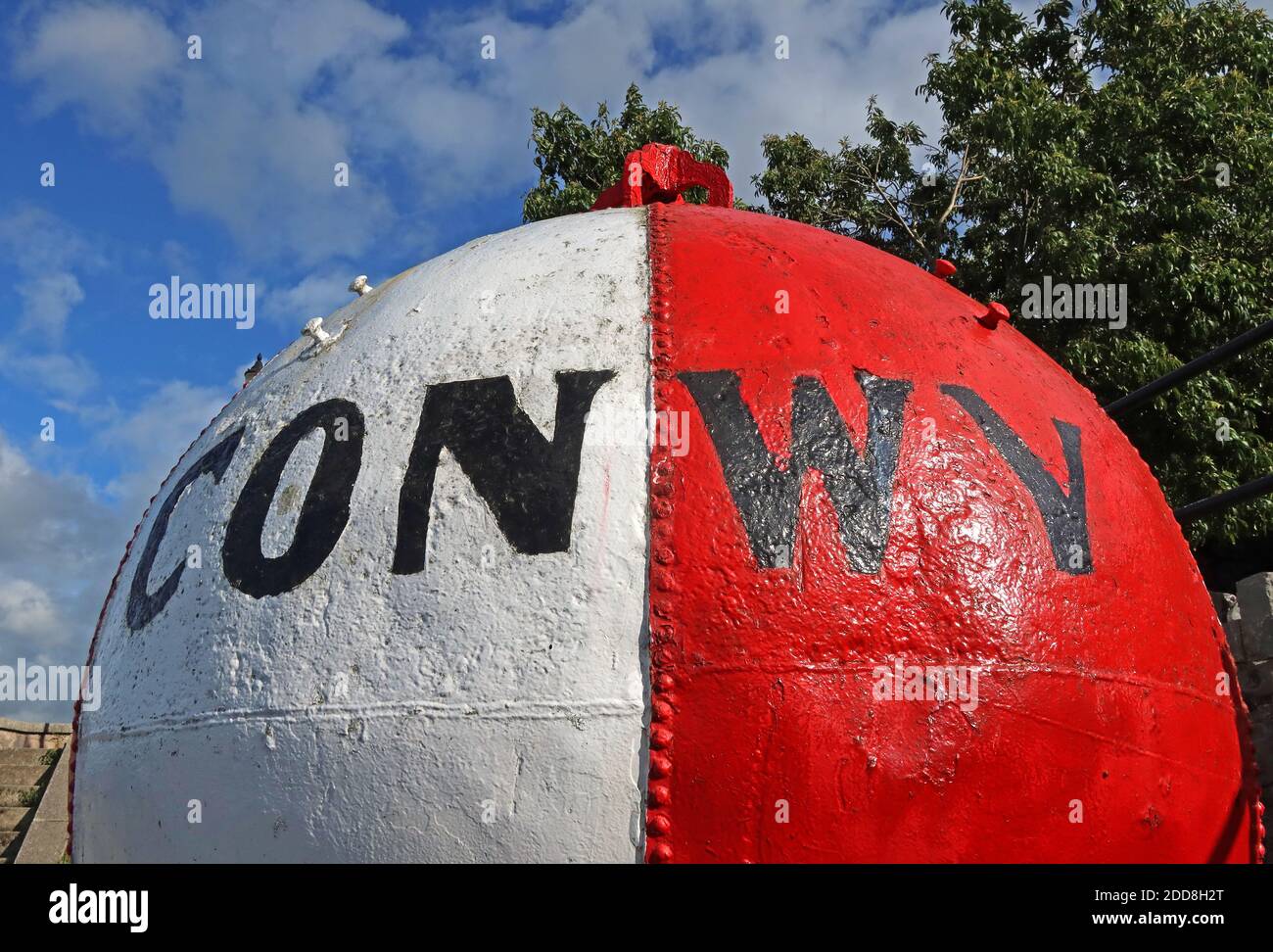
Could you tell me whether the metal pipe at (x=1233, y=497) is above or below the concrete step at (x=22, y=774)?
above

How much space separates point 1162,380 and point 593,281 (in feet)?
8.88

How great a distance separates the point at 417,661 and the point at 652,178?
7.27ft

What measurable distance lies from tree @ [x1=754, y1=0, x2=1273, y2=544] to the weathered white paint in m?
7.65

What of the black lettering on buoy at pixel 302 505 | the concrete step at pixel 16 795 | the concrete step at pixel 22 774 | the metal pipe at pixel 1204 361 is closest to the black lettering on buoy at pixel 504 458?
the black lettering on buoy at pixel 302 505

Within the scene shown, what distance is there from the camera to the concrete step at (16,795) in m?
14.0

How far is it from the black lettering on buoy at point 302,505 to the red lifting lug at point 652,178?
1.42 metres

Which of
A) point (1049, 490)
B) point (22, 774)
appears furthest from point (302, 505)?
→ point (22, 774)

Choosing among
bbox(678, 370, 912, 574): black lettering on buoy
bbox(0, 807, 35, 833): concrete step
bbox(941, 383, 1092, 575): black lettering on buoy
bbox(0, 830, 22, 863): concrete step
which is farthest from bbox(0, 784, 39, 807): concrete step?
bbox(941, 383, 1092, 575): black lettering on buoy

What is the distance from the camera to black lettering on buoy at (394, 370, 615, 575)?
2.84 m

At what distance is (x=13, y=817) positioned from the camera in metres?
13.9

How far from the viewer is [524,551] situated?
281 cm

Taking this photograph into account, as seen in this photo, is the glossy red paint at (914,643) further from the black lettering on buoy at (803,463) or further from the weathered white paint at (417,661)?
the weathered white paint at (417,661)

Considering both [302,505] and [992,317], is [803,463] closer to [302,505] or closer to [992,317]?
[992,317]
